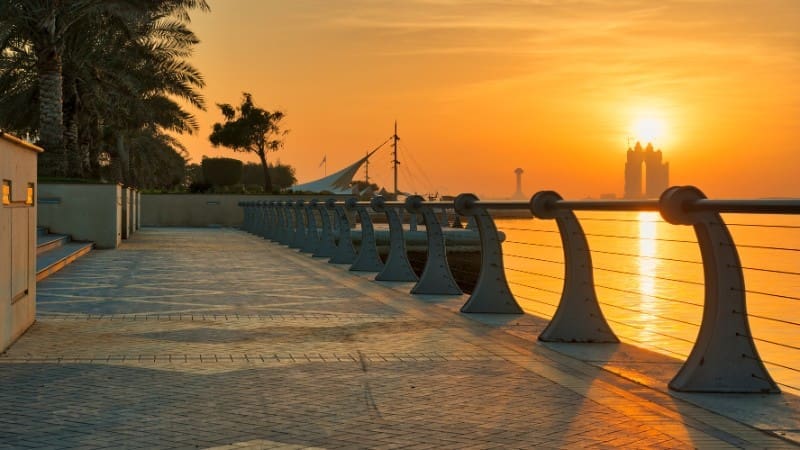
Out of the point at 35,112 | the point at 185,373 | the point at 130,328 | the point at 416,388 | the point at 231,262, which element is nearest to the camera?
the point at 416,388

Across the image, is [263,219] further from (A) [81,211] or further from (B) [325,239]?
(B) [325,239]

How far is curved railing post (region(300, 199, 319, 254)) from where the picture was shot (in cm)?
2322

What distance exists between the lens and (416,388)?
21.7 ft

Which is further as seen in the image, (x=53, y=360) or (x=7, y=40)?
(x=7, y=40)

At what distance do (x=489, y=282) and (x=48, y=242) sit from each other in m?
12.3

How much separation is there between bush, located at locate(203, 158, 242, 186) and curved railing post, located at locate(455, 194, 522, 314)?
62938 millimetres

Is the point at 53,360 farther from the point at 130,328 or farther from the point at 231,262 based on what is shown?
the point at 231,262

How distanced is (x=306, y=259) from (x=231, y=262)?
6.17 feet

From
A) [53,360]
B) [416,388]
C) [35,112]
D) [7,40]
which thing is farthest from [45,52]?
[416,388]

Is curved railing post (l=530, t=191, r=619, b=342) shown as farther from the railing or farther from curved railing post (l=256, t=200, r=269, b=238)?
curved railing post (l=256, t=200, r=269, b=238)

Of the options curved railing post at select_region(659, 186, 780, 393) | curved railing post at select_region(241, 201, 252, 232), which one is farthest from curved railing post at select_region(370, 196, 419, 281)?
curved railing post at select_region(241, 201, 252, 232)

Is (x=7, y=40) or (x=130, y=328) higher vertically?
(x=7, y=40)

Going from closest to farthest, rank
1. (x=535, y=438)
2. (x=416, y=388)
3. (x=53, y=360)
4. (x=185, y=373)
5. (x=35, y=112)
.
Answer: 1. (x=535, y=438)
2. (x=416, y=388)
3. (x=185, y=373)
4. (x=53, y=360)
5. (x=35, y=112)

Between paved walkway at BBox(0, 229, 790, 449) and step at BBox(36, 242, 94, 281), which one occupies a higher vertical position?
step at BBox(36, 242, 94, 281)
